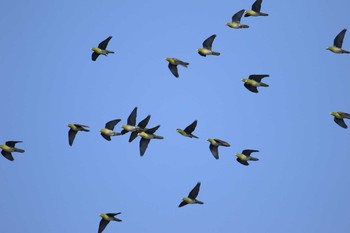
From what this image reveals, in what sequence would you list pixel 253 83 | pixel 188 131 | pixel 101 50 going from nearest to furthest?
pixel 253 83 → pixel 188 131 → pixel 101 50

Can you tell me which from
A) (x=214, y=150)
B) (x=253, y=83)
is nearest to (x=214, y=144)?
(x=214, y=150)

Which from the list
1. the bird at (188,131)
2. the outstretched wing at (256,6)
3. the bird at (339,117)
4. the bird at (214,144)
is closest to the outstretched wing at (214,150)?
the bird at (214,144)

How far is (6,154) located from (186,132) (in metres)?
17.6

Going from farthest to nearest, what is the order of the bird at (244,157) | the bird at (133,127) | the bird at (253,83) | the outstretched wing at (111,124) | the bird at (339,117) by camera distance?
the outstretched wing at (111,124)
the bird at (244,157)
the bird at (133,127)
the bird at (253,83)
the bird at (339,117)

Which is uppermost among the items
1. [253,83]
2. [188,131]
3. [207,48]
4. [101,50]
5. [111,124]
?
[207,48]

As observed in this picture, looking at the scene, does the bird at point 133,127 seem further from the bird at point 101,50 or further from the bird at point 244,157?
the bird at point 244,157

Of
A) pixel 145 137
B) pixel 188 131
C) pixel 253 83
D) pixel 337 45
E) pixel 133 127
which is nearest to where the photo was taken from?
pixel 337 45

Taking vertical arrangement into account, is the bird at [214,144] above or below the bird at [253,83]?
below

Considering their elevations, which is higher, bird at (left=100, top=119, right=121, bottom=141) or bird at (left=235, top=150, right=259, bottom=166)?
bird at (left=100, top=119, right=121, bottom=141)

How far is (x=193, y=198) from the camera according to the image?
79.0m

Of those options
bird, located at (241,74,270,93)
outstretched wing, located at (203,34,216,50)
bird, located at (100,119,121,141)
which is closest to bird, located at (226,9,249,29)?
outstretched wing, located at (203,34,216,50)

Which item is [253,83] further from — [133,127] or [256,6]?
[133,127]

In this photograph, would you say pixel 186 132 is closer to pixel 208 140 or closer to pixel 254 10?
pixel 208 140

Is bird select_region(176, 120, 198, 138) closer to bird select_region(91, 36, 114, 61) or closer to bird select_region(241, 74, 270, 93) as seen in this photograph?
bird select_region(241, 74, 270, 93)
